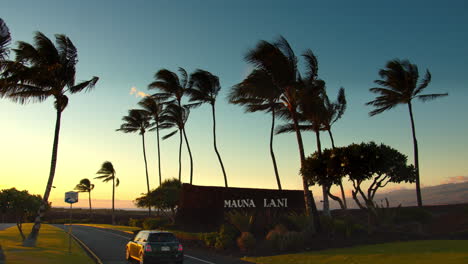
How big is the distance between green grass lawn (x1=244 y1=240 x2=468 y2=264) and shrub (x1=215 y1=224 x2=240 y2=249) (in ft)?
13.7

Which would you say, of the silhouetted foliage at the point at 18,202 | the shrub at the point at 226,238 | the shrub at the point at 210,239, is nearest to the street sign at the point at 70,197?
the silhouetted foliage at the point at 18,202

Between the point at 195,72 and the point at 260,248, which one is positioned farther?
the point at 195,72

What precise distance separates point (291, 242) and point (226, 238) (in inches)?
177

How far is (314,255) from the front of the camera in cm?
1861

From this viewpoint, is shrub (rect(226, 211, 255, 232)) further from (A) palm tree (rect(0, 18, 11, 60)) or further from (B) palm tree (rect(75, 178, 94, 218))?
(B) palm tree (rect(75, 178, 94, 218))

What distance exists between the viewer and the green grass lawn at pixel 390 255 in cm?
1495

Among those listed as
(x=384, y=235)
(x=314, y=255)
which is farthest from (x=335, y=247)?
(x=384, y=235)

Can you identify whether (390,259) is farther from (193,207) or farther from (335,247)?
(193,207)

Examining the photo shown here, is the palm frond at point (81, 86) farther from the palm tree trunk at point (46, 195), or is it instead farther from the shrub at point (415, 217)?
the shrub at point (415, 217)

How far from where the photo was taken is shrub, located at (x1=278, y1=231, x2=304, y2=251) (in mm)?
21453

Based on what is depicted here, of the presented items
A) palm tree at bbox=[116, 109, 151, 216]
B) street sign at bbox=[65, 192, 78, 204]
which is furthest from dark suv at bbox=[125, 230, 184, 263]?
palm tree at bbox=[116, 109, 151, 216]

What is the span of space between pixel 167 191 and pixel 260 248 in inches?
1111

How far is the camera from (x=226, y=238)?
78.9 feet

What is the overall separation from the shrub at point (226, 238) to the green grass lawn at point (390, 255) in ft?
13.7
